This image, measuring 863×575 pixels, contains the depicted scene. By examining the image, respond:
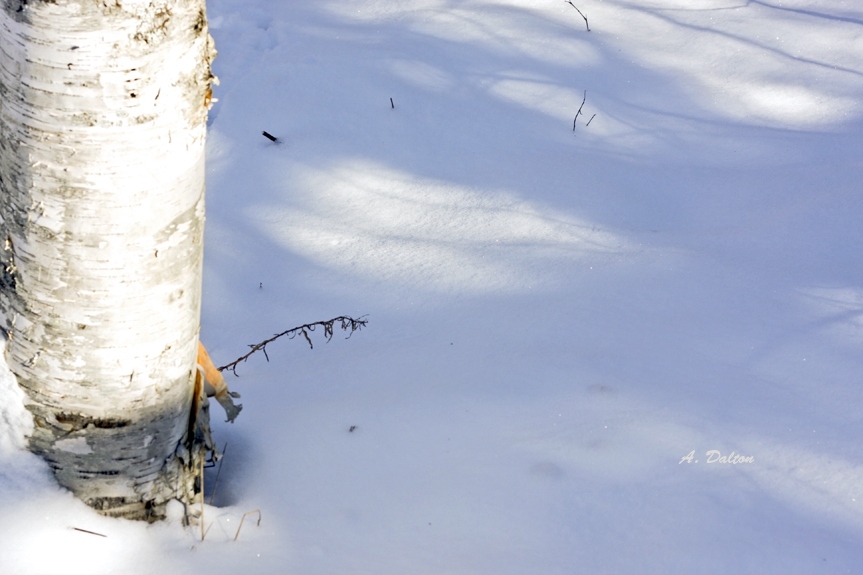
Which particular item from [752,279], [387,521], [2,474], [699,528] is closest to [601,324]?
[752,279]

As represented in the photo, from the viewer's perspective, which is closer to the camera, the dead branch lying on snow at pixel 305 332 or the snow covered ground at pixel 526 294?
the snow covered ground at pixel 526 294

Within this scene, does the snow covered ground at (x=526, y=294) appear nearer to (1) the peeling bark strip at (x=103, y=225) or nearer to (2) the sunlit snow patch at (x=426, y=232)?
(2) the sunlit snow patch at (x=426, y=232)

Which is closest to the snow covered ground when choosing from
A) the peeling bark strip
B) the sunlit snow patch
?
the sunlit snow patch

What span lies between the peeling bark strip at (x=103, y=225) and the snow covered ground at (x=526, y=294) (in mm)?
131

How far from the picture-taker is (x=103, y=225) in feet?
3.92

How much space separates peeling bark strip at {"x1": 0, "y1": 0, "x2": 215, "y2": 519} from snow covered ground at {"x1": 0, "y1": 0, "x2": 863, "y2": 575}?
5.2 inches

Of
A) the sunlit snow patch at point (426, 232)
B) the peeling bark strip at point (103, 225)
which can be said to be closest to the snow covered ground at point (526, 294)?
the sunlit snow patch at point (426, 232)

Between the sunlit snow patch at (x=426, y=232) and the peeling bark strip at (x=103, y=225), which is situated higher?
the peeling bark strip at (x=103, y=225)

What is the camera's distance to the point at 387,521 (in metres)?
1.60

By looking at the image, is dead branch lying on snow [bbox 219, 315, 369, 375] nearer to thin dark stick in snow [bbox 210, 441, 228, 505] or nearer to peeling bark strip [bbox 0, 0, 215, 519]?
thin dark stick in snow [bbox 210, 441, 228, 505]

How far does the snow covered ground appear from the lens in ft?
5.11

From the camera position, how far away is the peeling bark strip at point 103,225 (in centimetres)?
109

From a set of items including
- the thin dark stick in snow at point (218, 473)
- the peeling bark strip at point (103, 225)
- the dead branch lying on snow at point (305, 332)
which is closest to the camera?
the peeling bark strip at point (103, 225)

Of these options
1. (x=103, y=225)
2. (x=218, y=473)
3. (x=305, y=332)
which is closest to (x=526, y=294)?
(x=305, y=332)
